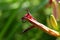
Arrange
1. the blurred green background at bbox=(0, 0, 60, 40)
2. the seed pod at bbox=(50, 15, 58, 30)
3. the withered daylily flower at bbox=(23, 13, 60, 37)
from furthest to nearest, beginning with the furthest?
the blurred green background at bbox=(0, 0, 60, 40) → the seed pod at bbox=(50, 15, 58, 30) → the withered daylily flower at bbox=(23, 13, 60, 37)

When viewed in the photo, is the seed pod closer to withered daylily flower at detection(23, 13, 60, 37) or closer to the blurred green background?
withered daylily flower at detection(23, 13, 60, 37)

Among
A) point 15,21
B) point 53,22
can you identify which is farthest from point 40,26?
point 15,21

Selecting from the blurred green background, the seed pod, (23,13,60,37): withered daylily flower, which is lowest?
(23,13,60,37): withered daylily flower

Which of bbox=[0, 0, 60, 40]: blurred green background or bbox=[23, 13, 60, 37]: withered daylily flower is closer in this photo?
bbox=[23, 13, 60, 37]: withered daylily flower

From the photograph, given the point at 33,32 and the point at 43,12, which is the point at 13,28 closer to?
the point at 33,32

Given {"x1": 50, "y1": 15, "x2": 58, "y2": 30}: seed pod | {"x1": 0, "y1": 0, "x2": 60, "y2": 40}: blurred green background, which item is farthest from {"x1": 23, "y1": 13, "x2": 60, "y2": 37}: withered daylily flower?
{"x1": 0, "y1": 0, "x2": 60, "y2": 40}: blurred green background

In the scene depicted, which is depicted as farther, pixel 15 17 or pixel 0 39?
pixel 15 17

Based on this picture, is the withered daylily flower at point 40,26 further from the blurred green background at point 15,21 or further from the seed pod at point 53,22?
the blurred green background at point 15,21

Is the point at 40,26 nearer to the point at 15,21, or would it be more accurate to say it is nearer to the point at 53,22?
the point at 53,22

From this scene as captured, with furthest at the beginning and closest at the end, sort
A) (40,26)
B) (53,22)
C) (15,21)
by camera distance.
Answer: (15,21) → (53,22) → (40,26)

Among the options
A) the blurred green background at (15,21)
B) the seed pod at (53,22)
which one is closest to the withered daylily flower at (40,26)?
the seed pod at (53,22)

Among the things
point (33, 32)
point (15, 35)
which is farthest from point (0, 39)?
point (33, 32)
